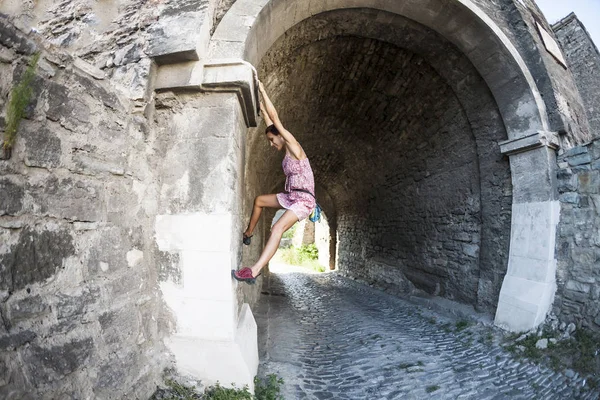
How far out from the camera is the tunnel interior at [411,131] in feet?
13.0

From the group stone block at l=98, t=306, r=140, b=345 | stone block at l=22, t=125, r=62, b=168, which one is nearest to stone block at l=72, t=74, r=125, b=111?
stone block at l=22, t=125, r=62, b=168

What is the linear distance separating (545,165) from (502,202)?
0.65 meters

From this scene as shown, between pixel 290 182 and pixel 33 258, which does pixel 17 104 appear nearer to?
pixel 33 258

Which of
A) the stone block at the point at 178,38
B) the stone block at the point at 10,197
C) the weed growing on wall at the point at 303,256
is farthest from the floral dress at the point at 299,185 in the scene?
the weed growing on wall at the point at 303,256

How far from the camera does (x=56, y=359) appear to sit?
137cm

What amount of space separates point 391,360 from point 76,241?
2811 millimetres

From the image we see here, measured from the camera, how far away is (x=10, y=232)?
1.24 meters

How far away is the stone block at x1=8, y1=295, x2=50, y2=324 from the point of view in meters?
1.22

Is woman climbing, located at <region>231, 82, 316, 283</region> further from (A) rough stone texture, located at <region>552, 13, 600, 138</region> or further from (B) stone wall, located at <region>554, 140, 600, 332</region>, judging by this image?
(A) rough stone texture, located at <region>552, 13, 600, 138</region>

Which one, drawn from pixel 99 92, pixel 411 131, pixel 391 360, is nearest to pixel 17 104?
pixel 99 92

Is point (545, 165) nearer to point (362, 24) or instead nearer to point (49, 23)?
point (362, 24)

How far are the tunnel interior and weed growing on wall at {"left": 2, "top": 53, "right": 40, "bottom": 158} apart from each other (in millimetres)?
1981

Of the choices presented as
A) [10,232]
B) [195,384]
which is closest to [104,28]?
[10,232]

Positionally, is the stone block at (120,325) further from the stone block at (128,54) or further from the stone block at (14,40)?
the stone block at (128,54)
